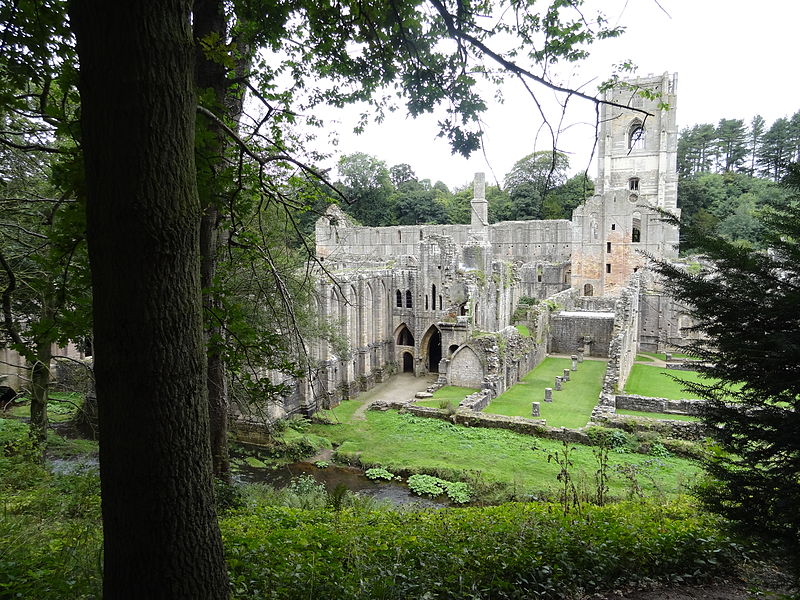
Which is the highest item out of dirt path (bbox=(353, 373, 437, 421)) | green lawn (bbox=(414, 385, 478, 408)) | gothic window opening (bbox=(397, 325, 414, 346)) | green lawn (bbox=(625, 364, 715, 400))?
gothic window opening (bbox=(397, 325, 414, 346))

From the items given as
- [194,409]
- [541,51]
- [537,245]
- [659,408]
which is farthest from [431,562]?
[537,245]

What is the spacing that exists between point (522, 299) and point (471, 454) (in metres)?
26.2

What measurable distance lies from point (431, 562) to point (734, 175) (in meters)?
55.2

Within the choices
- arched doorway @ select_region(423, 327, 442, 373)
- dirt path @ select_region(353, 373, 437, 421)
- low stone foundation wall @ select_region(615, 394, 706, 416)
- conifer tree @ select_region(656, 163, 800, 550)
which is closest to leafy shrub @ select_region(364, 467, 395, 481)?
dirt path @ select_region(353, 373, 437, 421)

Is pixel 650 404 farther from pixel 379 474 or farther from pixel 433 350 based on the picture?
pixel 433 350

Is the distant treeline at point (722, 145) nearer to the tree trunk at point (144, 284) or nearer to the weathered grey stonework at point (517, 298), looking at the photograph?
the weathered grey stonework at point (517, 298)

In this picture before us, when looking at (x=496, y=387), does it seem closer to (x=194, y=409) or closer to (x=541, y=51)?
(x=541, y=51)

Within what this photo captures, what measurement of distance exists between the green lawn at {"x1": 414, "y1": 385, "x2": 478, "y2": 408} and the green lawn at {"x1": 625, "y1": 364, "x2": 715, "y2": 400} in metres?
6.36

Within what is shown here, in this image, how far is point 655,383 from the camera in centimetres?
2086

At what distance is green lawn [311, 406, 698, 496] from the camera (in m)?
12.5

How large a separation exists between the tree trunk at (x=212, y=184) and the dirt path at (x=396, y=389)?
14141 mm

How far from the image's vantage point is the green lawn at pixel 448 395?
1995 centimetres

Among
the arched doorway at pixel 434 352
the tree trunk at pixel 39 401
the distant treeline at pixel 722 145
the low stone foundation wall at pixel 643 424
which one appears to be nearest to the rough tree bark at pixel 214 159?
the tree trunk at pixel 39 401

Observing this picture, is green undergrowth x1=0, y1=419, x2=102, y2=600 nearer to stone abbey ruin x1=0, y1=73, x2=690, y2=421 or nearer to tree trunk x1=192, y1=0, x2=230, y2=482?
tree trunk x1=192, y1=0, x2=230, y2=482
